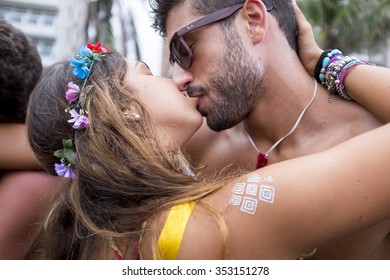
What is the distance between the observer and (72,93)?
2.43m

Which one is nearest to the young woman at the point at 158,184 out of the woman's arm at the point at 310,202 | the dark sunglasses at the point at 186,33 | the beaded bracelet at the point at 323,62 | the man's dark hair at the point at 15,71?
the woman's arm at the point at 310,202

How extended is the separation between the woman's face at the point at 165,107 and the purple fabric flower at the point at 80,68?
23cm

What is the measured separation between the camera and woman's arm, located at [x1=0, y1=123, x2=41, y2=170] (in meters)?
2.81

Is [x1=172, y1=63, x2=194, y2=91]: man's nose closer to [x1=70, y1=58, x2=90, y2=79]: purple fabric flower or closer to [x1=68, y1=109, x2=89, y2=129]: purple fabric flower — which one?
[x1=70, y1=58, x2=90, y2=79]: purple fabric flower

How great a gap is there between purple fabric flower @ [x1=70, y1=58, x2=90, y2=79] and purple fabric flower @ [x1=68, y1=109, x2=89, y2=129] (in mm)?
250

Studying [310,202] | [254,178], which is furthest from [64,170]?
[310,202]

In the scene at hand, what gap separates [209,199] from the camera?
2092 mm

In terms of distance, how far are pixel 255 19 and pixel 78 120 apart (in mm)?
1230

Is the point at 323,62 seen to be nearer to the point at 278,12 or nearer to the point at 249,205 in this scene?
the point at 278,12

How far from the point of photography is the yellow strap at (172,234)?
196cm

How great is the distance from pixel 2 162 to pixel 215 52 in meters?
1.43

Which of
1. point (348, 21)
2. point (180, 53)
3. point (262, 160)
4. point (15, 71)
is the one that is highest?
→ point (180, 53)

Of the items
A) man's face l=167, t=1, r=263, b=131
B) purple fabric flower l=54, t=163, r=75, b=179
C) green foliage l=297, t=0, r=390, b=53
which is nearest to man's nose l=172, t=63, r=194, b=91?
man's face l=167, t=1, r=263, b=131
